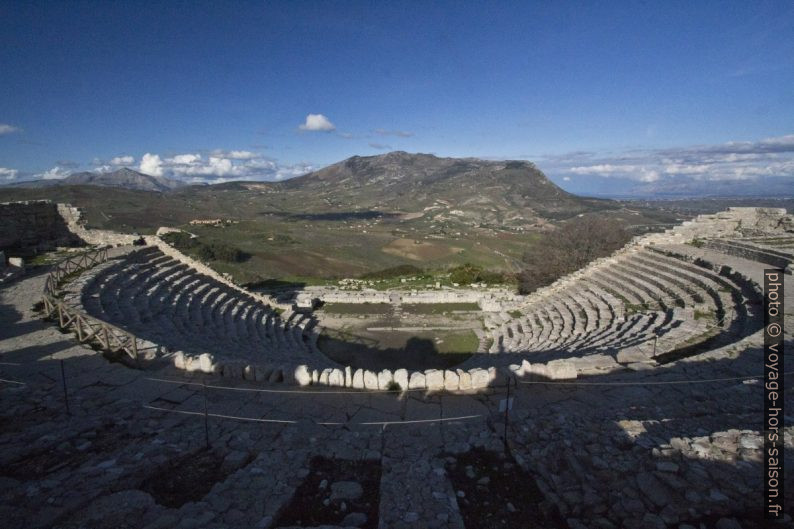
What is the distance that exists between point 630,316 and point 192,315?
16667 mm

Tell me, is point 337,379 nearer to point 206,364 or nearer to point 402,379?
point 402,379

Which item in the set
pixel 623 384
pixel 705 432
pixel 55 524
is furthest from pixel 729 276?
pixel 55 524

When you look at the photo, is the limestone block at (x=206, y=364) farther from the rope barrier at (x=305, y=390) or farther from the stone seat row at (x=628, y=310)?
the stone seat row at (x=628, y=310)

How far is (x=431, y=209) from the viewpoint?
5187 inches

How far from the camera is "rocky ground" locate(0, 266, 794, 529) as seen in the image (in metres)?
4.71

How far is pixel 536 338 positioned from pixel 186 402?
481 inches

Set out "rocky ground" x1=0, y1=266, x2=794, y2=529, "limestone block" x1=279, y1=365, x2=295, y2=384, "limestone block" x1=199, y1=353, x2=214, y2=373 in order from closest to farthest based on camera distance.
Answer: "rocky ground" x1=0, y1=266, x2=794, y2=529
"limestone block" x1=279, y1=365, x2=295, y2=384
"limestone block" x1=199, y1=353, x2=214, y2=373

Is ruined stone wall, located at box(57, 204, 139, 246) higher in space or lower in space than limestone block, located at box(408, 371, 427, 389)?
higher

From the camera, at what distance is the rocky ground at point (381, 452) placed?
4707 mm

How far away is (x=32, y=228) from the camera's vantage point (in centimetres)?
2427

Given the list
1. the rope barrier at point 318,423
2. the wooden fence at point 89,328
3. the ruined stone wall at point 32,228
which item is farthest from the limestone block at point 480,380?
the ruined stone wall at point 32,228

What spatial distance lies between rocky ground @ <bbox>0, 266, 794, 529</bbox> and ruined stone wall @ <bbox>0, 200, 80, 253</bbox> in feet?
62.3

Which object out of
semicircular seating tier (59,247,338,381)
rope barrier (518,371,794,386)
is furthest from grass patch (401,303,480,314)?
rope barrier (518,371,794,386)

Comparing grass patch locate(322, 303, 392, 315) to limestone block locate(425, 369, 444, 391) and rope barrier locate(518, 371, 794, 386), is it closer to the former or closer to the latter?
limestone block locate(425, 369, 444, 391)
